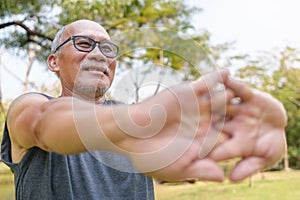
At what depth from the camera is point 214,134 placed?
260 millimetres

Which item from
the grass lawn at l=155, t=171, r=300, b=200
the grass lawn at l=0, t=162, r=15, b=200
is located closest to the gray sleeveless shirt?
the grass lawn at l=0, t=162, r=15, b=200

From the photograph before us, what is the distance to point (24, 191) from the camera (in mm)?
566

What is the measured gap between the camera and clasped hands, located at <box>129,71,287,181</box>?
256 mm

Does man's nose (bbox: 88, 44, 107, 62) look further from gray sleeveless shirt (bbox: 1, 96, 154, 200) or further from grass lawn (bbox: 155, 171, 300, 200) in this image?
grass lawn (bbox: 155, 171, 300, 200)

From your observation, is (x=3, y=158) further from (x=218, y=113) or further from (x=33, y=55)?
(x=33, y=55)

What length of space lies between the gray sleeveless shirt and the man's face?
9cm

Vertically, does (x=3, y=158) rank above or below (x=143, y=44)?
below

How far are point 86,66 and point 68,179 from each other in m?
0.16

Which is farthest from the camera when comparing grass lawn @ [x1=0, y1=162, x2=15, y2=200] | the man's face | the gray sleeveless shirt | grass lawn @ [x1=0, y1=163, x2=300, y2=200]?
grass lawn @ [x1=0, y1=163, x2=300, y2=200]

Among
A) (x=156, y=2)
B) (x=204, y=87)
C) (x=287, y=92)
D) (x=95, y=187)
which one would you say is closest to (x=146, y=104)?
(x=204, y=87)

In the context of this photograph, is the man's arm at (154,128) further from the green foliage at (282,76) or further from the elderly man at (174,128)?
the green foliage at (282,76)

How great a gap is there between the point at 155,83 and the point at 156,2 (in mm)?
6082

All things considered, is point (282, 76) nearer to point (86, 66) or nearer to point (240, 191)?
point (240, 191)

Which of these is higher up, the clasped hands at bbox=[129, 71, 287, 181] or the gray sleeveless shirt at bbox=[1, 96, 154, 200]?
the clasped hands at bbox=[129, 71, 287, 181]
